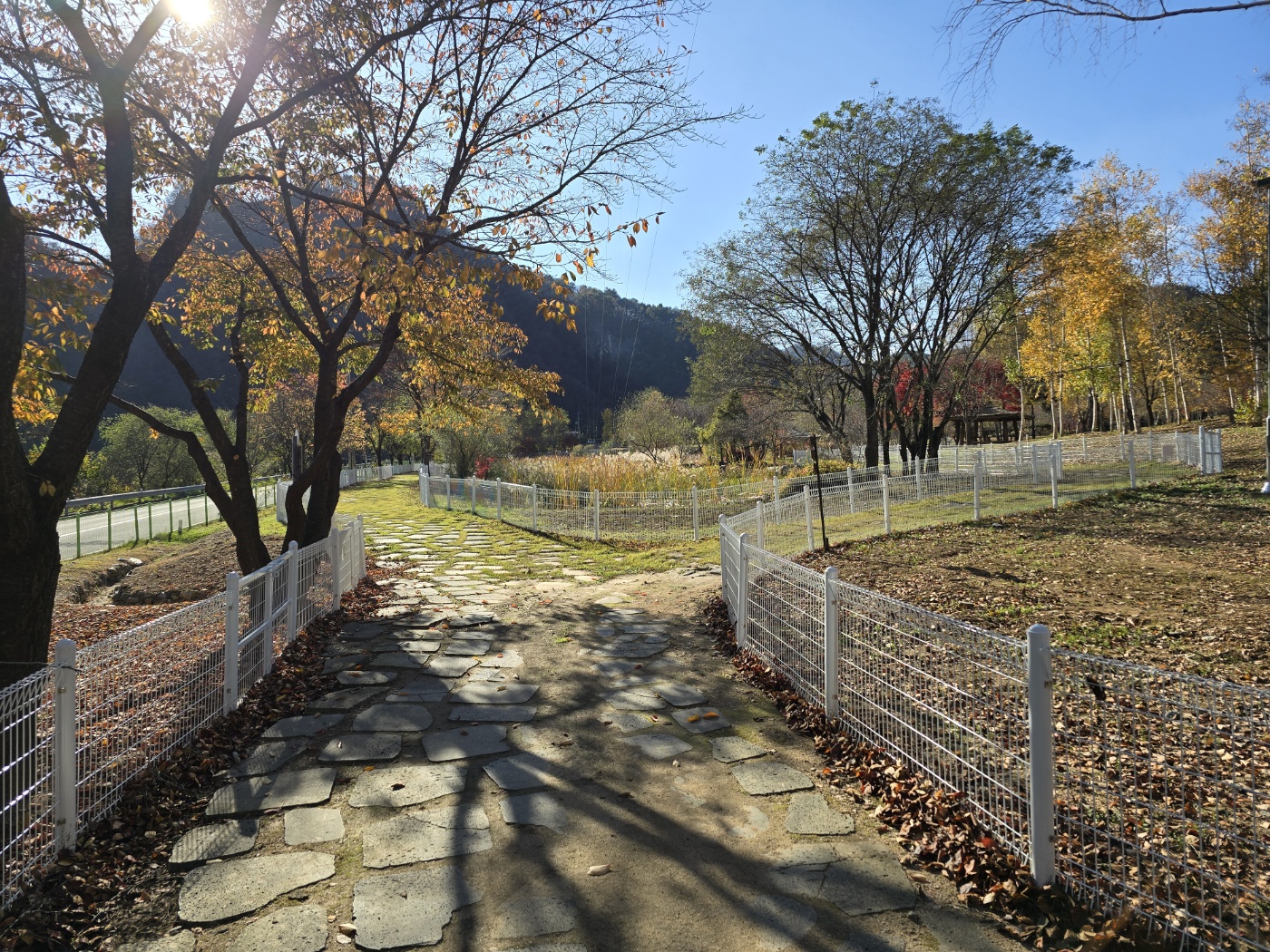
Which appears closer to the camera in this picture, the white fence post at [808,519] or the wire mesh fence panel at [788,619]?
the wire mesh fence panel at [788,619]

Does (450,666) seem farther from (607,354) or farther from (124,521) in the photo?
(607,354)

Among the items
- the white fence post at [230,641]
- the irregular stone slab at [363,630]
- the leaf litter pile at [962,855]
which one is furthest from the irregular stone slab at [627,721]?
the irregular stone slab at [363,630]

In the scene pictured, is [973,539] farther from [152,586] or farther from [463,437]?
[463,437]

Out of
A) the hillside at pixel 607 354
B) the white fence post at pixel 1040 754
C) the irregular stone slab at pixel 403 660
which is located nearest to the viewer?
the white fence post at pixel 1040 754

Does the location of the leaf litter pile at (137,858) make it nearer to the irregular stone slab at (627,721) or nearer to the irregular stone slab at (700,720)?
the irregular stone slab at (627,721)

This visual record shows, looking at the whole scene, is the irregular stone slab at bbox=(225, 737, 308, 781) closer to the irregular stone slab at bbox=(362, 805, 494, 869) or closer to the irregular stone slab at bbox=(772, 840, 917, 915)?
the irregular stone slab at bbox=(362, 805, 494, 869)

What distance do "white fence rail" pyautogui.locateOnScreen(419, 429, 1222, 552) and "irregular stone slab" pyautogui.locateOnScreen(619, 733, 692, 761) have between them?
6803mm

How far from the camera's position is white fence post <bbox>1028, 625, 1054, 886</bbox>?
2.78 meters

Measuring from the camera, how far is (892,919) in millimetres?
2693

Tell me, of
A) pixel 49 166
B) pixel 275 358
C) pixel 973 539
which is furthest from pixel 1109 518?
pixel 49 166

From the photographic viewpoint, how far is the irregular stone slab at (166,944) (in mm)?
2611

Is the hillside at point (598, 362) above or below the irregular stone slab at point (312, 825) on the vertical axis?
above

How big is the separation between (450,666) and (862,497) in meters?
10.3

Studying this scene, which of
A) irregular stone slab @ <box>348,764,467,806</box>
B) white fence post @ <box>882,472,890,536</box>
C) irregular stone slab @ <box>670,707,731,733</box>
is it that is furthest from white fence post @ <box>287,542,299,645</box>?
white fence post @ <box>882,472,890,536</box>
